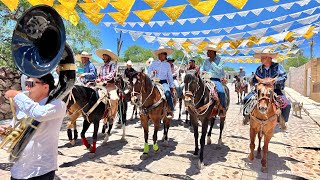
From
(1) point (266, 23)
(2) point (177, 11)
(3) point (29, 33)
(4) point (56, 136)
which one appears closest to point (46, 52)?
(3) point (29, 33)

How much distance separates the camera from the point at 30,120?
2318 mm

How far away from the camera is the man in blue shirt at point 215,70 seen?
655cm

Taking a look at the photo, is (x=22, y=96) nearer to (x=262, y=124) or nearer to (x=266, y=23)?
(x=262, y=124)

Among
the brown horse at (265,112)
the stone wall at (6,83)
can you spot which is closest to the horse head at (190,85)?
the brown horse at (265,112)

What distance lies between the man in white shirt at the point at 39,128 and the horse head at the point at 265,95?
391 cm

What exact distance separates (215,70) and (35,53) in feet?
16.8

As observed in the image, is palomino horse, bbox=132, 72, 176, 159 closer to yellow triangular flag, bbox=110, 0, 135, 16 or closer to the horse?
the horse

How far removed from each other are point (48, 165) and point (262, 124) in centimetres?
448

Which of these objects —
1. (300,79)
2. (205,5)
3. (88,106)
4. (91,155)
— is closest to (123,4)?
(205,5)

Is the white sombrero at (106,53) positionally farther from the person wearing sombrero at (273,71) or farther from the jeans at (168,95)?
the person wearing sombrero at (273,71)

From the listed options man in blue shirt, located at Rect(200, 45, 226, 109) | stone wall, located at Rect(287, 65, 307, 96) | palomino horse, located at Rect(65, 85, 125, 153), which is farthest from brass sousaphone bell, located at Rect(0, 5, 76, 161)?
stone wall, located at Rect(287, 65, 307, 96)

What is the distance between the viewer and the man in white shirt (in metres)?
2.25

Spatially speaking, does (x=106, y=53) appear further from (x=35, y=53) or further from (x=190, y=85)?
(x=35, y=53)

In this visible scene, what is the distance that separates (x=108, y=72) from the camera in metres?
7.62
